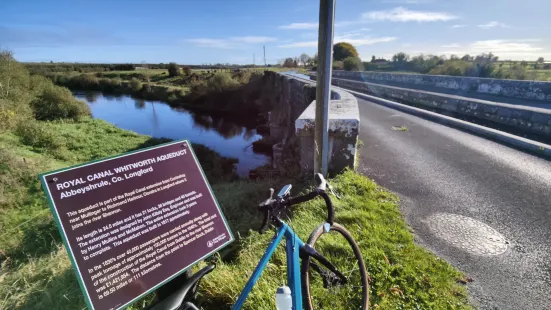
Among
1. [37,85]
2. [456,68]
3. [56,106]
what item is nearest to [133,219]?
[456,68]

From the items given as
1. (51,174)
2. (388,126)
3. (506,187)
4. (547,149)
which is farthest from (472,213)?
(388,126)

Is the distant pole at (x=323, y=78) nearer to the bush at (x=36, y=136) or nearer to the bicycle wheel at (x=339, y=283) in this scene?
the bicycle wheel at (x=339, y=283)

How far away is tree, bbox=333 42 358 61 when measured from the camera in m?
49.7

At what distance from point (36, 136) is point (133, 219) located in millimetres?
17585

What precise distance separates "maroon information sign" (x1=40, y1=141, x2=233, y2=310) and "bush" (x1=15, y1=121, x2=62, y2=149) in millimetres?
16583

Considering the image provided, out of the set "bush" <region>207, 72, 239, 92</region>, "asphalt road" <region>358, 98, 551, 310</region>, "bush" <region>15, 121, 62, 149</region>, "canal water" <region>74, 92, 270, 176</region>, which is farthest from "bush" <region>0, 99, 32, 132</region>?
"bush" <region>207, 72, 239, 92</region>

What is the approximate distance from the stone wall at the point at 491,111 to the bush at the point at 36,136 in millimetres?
18147

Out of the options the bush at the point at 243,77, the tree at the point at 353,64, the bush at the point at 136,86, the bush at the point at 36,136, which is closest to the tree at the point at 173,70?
the bush at the point at 136,86

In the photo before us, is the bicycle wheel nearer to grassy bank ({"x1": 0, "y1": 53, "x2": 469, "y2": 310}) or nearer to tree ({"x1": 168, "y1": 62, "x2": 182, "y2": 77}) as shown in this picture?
grassy bank ({"x1": 0, "y1": 53, "x2": 469, "y2": 310})

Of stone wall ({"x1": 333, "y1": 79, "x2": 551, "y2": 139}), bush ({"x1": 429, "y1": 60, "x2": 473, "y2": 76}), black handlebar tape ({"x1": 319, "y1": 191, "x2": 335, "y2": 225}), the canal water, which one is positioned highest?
bush ({"x1": 429, "y1": 60, "x2": 473, "y2": 76})

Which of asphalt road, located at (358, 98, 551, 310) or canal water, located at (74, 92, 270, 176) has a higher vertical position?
asphalt road, located at (358, 98, 551, 310)

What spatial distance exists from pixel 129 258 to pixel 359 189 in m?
3.46

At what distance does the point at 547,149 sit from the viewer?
5406 mm

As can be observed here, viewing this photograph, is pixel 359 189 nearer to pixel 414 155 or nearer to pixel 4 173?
pixel 414 155
